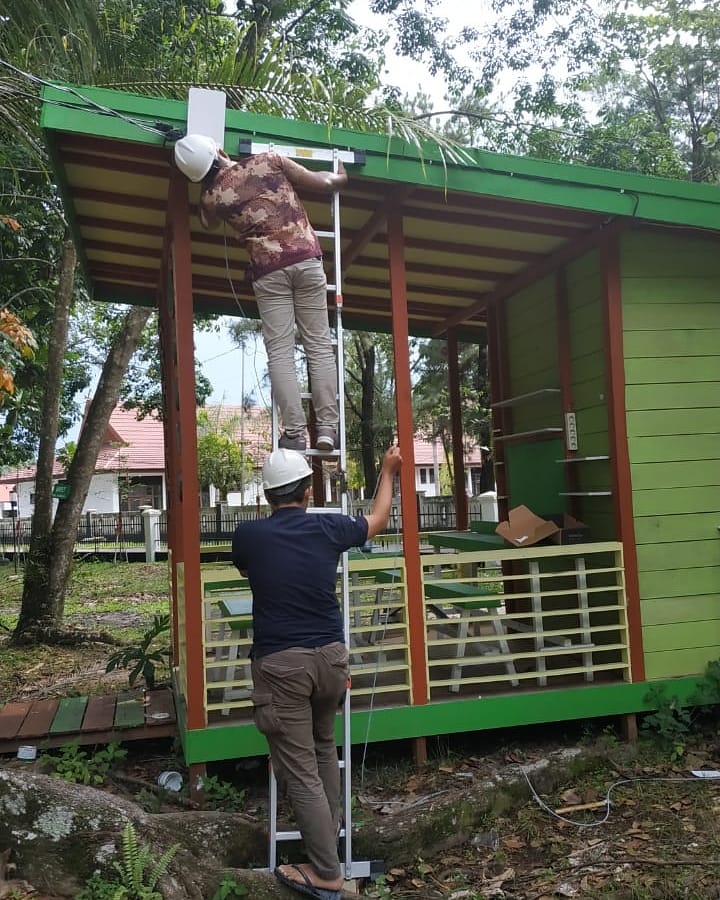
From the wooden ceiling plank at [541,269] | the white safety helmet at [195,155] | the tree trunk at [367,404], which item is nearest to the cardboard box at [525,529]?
the wooden ceiling plank at [541,269]

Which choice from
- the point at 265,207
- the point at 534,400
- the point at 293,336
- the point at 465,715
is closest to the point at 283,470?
the point at 293,336

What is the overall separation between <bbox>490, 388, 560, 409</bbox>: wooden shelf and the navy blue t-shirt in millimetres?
3078

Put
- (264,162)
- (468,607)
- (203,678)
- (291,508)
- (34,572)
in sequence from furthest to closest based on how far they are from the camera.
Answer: (34,572), (468,607), (203,678), (264,162), (291,508)

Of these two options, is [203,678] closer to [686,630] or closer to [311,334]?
[311,334]

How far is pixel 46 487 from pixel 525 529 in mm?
6057

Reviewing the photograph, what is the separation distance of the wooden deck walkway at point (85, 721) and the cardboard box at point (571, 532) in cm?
278

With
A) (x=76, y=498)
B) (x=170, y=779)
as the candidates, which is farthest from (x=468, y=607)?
(x=76, y=498)

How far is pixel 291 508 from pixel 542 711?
2.47 m

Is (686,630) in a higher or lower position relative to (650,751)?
higher

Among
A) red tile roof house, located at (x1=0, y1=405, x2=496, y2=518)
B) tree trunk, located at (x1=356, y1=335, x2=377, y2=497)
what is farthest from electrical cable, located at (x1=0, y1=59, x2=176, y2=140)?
red tile roof house, located at (x1=0, y1=405, x2=496, y2=518)

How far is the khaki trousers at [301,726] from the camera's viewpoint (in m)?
2.85

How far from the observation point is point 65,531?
28.1ft

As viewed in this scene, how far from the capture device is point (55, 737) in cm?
450

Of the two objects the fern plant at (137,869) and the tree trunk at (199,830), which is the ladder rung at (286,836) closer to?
the tree trunk at (199,830)
